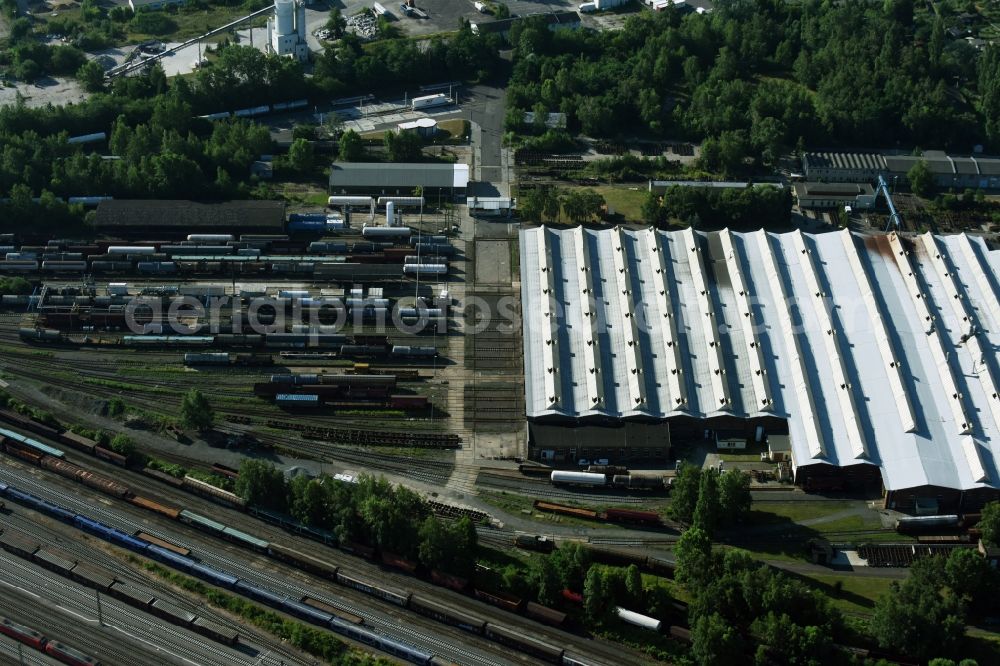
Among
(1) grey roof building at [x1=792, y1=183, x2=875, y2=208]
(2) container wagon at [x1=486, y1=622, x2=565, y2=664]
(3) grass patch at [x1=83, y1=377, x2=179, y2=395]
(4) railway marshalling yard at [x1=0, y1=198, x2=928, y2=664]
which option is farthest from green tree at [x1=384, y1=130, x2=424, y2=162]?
(2) container wagon at [x1=486, y1=622, x2=565, y2=664]

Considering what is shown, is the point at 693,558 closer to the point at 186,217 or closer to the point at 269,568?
the point at 269,568

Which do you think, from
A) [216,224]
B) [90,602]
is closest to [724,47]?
[216,224]

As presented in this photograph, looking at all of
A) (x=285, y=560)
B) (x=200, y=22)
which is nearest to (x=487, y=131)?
(x=200, y=22)

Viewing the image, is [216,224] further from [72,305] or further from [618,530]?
[618,530]

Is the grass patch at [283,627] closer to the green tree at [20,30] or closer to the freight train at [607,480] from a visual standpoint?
the freight train at [607,480]

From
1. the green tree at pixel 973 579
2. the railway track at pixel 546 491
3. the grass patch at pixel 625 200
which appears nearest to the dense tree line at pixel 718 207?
the grass patch at pixel 625 200

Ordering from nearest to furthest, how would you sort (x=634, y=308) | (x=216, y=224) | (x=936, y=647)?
1. (x=936, y=647)
2. (x=634, y=308)
3. (x=216, y=224)
